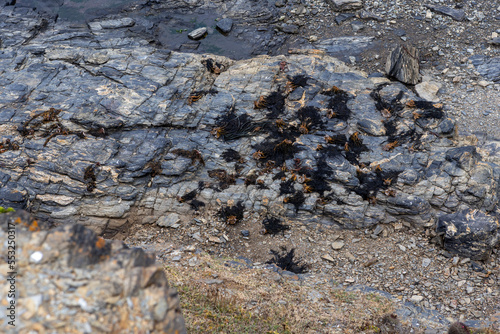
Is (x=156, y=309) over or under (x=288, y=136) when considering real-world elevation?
over

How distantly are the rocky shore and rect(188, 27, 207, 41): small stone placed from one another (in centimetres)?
307

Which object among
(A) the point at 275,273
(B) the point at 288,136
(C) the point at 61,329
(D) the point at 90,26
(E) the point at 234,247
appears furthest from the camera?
(D) the point at 90,26

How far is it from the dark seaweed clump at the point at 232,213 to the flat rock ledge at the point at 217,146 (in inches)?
1.4

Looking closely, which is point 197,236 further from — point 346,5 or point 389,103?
point 346,5

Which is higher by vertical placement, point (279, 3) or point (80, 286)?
point (80, 286)

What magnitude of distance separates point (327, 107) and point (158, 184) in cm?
721

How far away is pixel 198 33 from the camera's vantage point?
1795cm

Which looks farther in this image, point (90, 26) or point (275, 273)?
point (90, 26)

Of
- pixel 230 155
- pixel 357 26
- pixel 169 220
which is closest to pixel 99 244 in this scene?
pixel 169 220

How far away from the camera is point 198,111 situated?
1381 cm

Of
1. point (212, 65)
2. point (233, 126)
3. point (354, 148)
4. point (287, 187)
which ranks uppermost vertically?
point (212, 65)

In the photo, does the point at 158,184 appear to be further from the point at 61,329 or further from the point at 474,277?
the point at 474,277

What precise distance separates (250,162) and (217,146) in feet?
4.64

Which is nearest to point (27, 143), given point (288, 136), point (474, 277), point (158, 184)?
point (158, 184)
